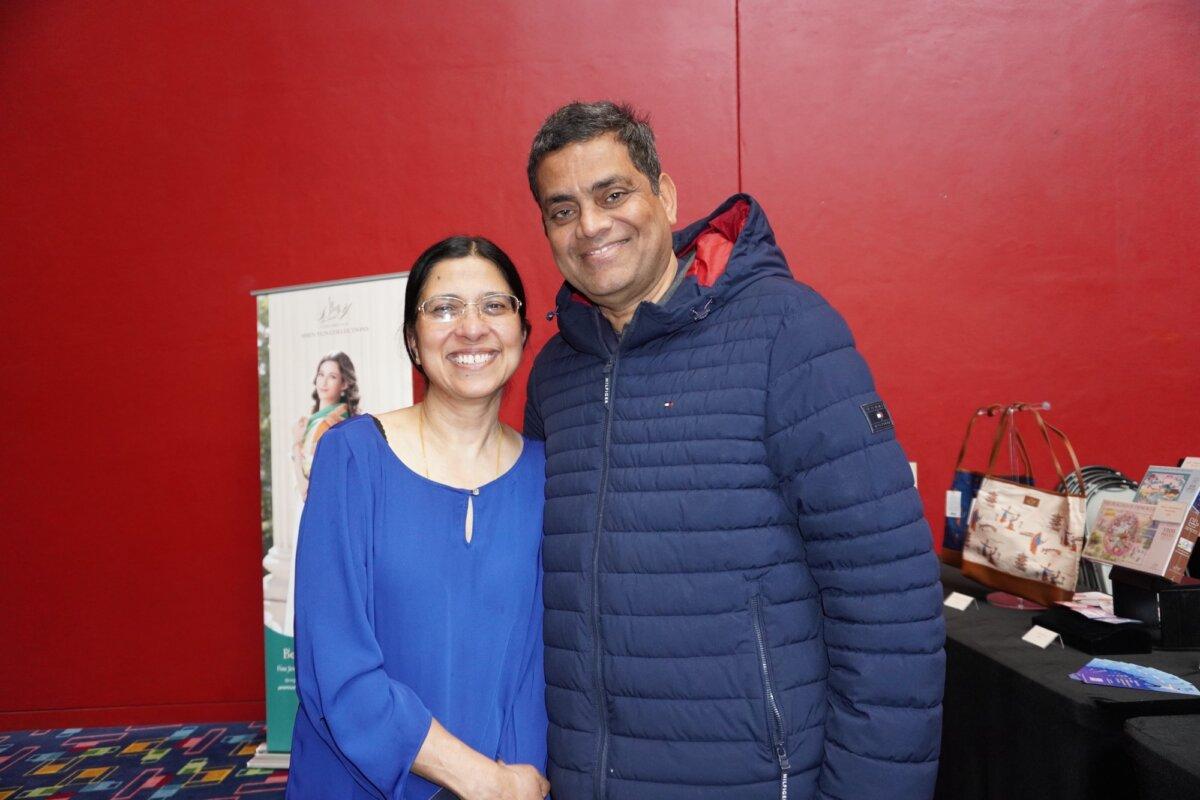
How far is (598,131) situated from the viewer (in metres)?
1.29

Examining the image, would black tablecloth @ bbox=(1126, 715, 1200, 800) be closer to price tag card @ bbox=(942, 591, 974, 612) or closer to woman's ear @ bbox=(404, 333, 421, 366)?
price tag card @ bbox=(942, 591, 974, 612)

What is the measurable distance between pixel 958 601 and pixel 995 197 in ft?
6.14

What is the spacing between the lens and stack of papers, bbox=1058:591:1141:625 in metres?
1.73

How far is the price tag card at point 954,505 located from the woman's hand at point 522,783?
1545 mm

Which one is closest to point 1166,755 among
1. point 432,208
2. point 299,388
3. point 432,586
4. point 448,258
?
point 432,586

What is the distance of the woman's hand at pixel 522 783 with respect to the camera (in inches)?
48.1

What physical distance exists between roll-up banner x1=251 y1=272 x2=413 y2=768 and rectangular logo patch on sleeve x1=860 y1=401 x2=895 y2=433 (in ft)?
6.76

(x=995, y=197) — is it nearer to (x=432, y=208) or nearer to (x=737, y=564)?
(x=432, y=208)

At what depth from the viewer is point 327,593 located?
3.90 feet

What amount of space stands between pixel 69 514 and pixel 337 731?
3.11 meters

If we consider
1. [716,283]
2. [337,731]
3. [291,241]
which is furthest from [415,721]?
[291,241]

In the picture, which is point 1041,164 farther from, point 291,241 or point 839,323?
point 291,241

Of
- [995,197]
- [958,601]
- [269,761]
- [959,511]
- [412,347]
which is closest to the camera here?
[412,347]

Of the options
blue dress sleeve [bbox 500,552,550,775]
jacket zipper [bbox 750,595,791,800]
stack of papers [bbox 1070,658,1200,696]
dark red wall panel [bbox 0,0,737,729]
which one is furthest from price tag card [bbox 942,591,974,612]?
dark red wall panel [bbox 0,0,737,729]
